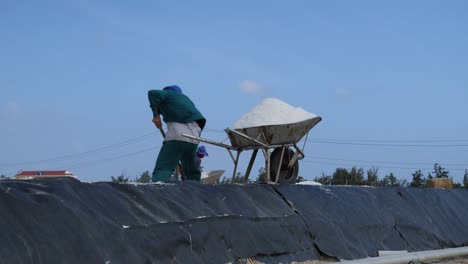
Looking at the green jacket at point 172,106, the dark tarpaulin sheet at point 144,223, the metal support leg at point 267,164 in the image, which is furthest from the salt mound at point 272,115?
the dark tarpaulin sheet at point 144,223

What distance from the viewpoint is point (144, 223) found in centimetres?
604

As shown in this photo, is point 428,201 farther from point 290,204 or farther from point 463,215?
point 290,204

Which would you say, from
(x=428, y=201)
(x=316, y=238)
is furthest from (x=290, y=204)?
(x=428, y=201)

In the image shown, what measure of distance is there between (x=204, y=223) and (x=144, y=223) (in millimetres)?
727

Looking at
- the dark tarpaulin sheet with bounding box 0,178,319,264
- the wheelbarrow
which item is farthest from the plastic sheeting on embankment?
the wheelbarrow

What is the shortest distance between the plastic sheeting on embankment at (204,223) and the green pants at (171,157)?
1.66 m

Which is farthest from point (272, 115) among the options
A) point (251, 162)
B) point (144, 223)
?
point (144, 223)

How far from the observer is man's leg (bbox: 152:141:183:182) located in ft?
30.5

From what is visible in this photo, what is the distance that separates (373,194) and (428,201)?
1.41 meters

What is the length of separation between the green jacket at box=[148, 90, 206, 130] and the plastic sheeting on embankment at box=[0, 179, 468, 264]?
72.7 inches

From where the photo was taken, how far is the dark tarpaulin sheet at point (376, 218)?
319 inches

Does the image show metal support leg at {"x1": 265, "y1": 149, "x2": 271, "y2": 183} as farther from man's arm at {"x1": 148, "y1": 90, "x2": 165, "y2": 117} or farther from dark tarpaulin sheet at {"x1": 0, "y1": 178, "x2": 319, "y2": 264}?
dark tarpaulin sheet at {"x1": 0, "y1": 178, "x2": 319, "y2": 264}

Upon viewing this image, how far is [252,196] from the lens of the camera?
7750mm

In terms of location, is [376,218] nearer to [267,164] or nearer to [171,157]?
[267,164]
